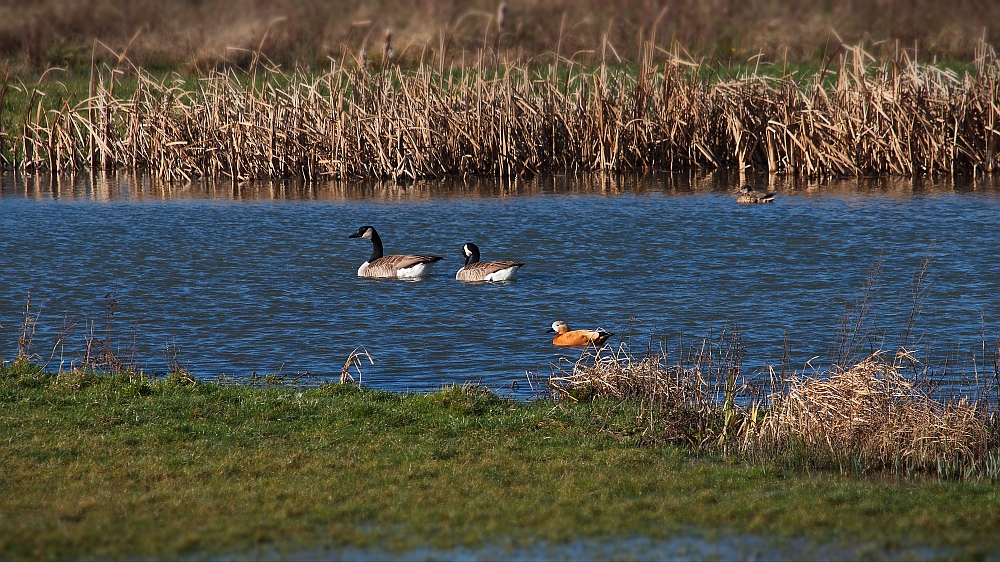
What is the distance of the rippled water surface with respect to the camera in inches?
496

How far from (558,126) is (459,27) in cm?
1821

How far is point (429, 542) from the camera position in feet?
20.6

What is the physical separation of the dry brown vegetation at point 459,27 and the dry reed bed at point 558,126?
12632mm

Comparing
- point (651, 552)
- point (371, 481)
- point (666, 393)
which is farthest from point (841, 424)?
point (371, 481)

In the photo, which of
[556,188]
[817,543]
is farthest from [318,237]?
[817,543]

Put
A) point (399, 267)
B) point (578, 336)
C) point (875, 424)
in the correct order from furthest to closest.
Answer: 1. point (399, 267)
2. point (578, 336)
3. point (875, 424)

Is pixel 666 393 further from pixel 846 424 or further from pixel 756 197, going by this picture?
pixel 756 197

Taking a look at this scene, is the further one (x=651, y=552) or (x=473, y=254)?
(x=473, y=254)

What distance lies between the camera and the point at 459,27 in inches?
1698

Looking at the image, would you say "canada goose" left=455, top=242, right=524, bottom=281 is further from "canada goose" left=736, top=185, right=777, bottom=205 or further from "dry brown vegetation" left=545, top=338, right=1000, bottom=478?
"canada goose" left=736, top=185, right=777, bottom=205

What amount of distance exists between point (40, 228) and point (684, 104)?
1312 centimetres

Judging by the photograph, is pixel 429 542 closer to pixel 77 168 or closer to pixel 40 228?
pixel 40 228

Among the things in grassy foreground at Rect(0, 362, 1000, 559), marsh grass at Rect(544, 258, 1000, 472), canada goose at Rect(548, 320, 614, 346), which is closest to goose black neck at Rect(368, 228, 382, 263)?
canada goose at Rect(548, 320, 614, 346)

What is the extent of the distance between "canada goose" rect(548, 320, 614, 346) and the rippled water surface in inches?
6.7
